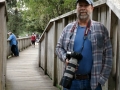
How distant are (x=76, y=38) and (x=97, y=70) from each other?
1.38 feet

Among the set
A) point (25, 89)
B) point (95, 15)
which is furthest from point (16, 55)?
point (95, 15)

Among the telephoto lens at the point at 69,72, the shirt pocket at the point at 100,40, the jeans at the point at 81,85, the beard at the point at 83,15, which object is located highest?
the beard at the point at 83,15

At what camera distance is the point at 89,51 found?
281 cm

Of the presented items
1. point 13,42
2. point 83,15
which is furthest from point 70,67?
point 13,42

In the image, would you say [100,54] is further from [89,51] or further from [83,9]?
[83,9]

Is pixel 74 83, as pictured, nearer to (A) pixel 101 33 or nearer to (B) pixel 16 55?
(A) pixel 101 33

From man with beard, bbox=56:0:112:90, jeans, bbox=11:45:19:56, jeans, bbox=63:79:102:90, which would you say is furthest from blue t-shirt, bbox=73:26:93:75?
jeans, bbox=11:45:19:56

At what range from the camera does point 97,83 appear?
2785 millimetres

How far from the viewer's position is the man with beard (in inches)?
109

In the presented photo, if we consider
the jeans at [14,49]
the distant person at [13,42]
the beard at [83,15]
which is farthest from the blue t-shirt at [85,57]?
the jeans at [14,49]

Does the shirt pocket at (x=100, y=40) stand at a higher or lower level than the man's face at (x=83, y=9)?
lower

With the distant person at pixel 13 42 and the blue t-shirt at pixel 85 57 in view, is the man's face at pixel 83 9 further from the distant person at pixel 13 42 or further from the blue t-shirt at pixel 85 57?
the distant person at pixel 13 42

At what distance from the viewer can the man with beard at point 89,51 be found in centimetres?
278

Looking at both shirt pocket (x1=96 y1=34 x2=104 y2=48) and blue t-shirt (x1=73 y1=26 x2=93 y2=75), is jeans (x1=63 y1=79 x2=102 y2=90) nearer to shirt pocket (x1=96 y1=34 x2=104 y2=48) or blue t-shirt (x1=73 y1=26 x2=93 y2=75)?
blue t-shirt (x1=73 y1=26 x2=93 y2=75)
